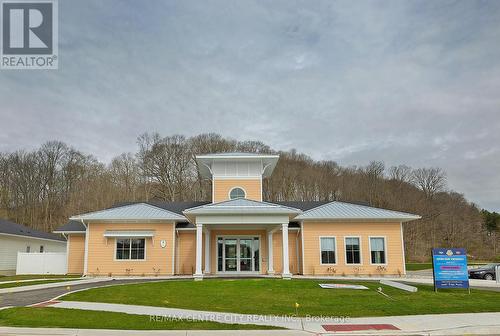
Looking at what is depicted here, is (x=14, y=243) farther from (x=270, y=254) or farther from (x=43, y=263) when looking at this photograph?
(x=270, y=254)

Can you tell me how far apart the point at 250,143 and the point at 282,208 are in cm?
3389

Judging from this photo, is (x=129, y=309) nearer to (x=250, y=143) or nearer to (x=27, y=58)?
(x=27, y=58)

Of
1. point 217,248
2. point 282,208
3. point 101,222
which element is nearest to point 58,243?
point 101,222

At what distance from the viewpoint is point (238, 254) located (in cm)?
2412

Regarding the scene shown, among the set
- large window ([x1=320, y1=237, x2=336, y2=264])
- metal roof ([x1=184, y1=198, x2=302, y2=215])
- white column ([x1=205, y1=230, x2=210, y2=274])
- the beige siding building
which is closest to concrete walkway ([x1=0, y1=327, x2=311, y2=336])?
metal roof ([x1=184, y1=198, x2=302, y2=215])

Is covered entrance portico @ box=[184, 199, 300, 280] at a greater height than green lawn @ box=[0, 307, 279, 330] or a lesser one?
greater

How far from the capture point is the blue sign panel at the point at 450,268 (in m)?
15.6

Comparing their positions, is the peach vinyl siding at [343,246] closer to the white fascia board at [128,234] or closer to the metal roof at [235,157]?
the metal roof at [235,157]

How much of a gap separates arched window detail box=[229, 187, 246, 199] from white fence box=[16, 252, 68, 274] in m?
11.0

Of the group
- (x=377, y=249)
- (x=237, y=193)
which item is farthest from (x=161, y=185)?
(x=377, y=249)

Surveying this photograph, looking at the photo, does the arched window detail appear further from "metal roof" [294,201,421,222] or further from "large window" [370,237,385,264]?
"large window" [370,237,385,264]

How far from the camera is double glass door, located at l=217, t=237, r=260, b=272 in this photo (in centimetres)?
2403

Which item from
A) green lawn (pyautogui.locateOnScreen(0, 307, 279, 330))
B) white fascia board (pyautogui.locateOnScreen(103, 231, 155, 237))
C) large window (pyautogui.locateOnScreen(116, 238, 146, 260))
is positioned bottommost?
green lawn (pyautogui.locateOnScreen(0, 307, 279, 330))

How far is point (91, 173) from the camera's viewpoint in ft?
173
